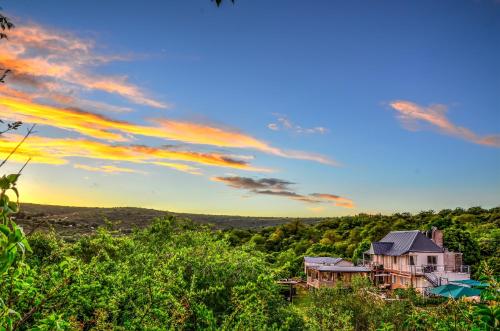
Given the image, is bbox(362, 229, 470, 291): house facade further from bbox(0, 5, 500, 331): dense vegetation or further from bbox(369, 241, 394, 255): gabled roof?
bbox(0, 5, 500, 331): dense vegetation

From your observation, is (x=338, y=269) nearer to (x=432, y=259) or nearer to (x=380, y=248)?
(x=380, y=248)

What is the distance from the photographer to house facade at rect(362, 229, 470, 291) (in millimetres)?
46375

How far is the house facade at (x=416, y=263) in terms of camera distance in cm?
4638

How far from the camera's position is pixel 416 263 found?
48562mm

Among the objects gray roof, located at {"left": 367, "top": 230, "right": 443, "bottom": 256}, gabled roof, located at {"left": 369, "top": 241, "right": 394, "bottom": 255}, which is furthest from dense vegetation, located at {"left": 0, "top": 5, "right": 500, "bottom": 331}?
gabled roof, located at {"left": 369, "top": 241, "right": 394, "bottom": 255}

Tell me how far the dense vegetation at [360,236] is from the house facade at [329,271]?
2.70 metres

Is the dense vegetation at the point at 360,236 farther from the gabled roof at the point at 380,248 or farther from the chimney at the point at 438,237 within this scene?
the gabled roof at the point at 380,248

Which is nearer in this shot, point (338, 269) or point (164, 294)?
point (164, 294)

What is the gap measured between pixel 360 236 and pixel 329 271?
2305cm

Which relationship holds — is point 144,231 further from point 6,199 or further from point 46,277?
point 6,199

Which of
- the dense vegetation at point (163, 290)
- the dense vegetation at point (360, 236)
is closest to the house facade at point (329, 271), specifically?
the dense vegetation at point (360, 236)

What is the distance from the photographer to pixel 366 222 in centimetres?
8156

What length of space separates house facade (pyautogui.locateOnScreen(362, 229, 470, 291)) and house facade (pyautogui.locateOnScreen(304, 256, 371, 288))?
3553 mm

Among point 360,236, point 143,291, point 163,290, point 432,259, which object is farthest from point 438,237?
point 163,290
